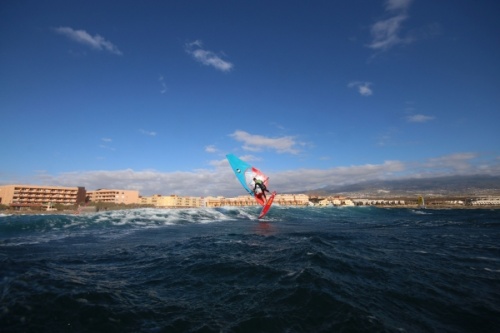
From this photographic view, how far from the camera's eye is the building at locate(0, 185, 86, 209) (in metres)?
103

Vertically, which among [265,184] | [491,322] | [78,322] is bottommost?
[491,322]

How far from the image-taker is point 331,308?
662 cm

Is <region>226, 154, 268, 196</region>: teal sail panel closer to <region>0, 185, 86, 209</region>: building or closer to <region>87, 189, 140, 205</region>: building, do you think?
<region>0, 185, 86, 209</region>: building

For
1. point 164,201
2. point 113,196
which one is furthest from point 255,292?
point 164,201

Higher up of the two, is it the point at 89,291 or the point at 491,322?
the point at 89,291

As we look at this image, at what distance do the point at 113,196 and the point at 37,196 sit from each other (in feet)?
110

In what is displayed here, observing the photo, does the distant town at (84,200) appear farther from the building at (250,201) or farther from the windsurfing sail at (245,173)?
the windsurfing sail at (245,173)

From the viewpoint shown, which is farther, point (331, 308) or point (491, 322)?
point (331, 308)

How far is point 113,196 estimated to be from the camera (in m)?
138

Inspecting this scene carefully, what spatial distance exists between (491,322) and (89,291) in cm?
1095

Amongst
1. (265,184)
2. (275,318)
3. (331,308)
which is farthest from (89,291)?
(265,184)

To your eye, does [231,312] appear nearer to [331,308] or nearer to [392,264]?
[331,308]

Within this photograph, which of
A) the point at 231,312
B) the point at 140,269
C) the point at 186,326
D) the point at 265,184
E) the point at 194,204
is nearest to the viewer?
the point at 186,326

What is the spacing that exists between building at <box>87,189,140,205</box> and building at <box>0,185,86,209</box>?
58.1 feet
